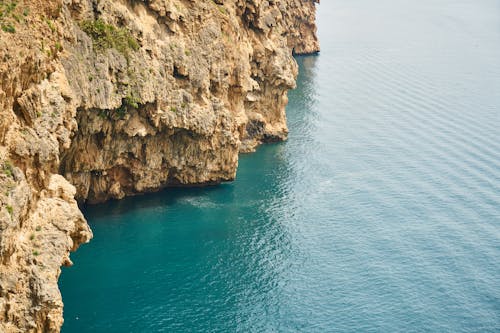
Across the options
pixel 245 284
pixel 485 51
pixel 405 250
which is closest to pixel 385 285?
pixel 405 250

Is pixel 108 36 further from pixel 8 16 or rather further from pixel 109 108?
pixel 8 16

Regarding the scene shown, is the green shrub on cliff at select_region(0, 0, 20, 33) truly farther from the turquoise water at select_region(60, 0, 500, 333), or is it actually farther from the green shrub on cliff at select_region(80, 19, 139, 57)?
the turquoise water at select_region(60, 0, 500, 333)

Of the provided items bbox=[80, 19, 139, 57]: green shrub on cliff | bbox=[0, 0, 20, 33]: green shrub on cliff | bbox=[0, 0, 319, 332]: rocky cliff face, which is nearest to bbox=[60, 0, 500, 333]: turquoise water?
bbox=[0, 0, 319, 332]: rocky cliff face

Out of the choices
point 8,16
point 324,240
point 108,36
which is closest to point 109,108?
point 108,36

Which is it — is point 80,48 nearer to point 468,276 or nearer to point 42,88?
point 42,88

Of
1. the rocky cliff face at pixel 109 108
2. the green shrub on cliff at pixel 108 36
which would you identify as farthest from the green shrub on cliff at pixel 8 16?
the green shrub on cliff at pixel 108 36

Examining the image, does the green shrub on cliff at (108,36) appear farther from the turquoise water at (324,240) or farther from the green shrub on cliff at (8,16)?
the green shrub on cliff at (8,16)
